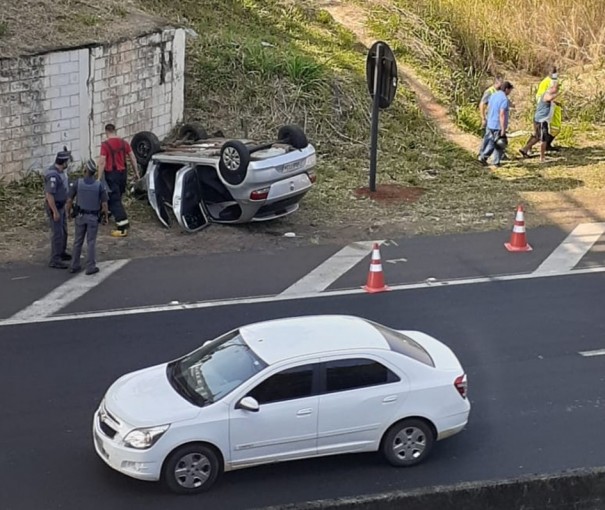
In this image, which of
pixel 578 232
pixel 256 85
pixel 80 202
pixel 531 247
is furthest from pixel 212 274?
pixel 256 85

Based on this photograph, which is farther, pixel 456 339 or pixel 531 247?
pixel 531 247

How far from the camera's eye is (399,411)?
31.6 feet

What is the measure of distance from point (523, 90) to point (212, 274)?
47.8 feet

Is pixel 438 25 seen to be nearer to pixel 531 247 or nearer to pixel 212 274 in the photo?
pixel 531 247

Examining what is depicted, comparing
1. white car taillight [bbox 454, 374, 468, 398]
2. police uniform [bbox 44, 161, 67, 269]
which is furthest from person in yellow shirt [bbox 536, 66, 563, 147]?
white car taillight [bbox 454, 374, 468, 398]

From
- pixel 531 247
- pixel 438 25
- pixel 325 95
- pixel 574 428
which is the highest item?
pixel 438 25

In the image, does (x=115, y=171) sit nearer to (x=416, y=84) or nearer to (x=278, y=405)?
(x=278, y=405)

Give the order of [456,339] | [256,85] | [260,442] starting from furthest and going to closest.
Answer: [256,85] < [456,339] < [260,442]

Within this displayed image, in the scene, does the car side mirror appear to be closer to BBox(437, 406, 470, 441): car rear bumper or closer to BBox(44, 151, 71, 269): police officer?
BBox(437, 406, 470, 441): car rear bumper

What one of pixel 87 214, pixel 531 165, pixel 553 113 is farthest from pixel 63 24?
pixel 553 113

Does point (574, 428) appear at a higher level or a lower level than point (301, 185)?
lower

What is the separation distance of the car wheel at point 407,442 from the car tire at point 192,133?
32.3ft

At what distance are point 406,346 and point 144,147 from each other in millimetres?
8835

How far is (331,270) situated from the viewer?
15586mm
